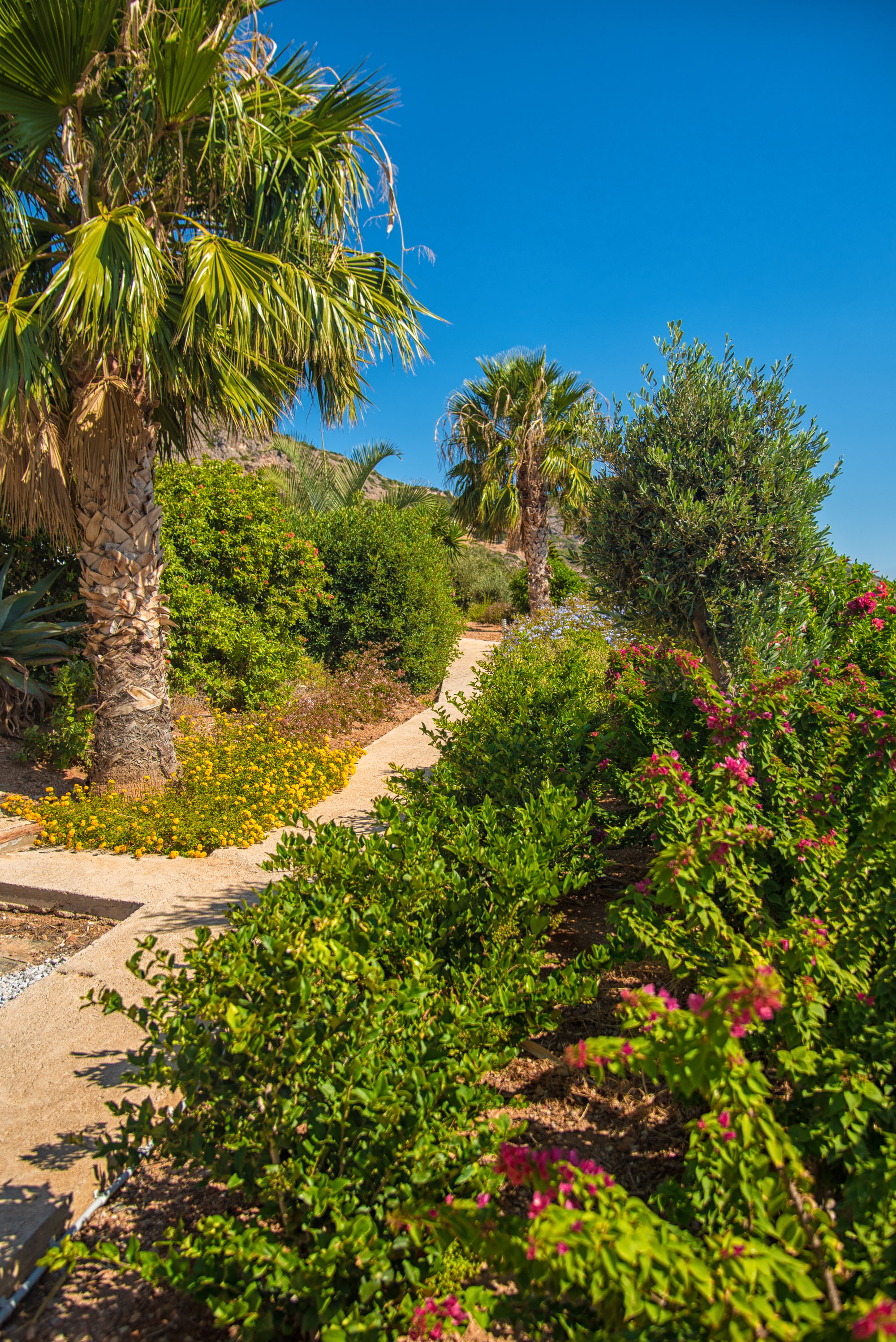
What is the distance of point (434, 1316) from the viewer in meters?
1.39

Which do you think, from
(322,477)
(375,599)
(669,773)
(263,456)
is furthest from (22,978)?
(263,456)

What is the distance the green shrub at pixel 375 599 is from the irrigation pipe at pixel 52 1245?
7813 millimetres

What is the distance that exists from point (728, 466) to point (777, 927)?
9.12 ft

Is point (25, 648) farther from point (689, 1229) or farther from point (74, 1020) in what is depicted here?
point (689, 1229)

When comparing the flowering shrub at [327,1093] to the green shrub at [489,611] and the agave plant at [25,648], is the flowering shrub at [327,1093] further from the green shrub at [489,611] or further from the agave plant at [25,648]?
the green shrub at [489,611]

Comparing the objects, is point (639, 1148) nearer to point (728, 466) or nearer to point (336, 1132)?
point (336, 1132)

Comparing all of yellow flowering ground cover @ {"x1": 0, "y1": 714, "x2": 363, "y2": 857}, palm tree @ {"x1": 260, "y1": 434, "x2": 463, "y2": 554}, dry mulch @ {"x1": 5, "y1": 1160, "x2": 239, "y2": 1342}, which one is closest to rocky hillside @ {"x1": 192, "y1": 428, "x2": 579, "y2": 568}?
palm tree @ {"x1": 260, "y1": 434, "x2": 463, "y2": 554}

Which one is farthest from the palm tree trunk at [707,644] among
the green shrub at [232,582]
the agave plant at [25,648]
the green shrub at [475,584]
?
the green shrub at [475,584]

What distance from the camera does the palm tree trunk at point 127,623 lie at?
17.4ft

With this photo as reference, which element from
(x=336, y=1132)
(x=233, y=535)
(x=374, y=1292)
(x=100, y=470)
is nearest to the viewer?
(x=374, y=1292)

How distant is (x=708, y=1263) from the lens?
1.24 m

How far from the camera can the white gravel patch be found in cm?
331

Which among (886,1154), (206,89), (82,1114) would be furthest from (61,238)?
(886,1154)

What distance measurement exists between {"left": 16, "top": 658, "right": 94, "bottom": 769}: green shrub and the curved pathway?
5.43 feet
